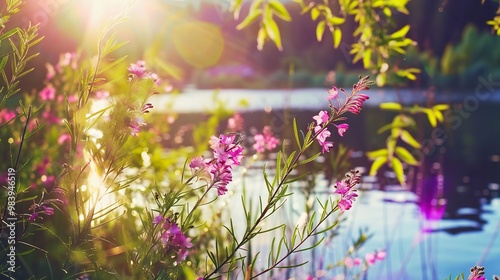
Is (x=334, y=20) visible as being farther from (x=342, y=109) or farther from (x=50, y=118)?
(x=50, y=118)

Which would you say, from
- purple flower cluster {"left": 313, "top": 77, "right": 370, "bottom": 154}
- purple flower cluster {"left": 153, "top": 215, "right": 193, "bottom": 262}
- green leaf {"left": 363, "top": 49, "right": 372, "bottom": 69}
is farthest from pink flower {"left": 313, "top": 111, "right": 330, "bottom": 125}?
green leaf {"left": 363, "top": 49, "right": 372, "bottom": 69}

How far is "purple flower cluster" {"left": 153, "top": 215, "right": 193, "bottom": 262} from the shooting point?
5.96 feet

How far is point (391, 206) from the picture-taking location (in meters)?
10.2

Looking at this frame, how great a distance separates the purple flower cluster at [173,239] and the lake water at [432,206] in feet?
1.79

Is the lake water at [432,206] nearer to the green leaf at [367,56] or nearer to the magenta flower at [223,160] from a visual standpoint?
the magenta flower at [223,160]

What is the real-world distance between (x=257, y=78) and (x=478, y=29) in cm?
1203

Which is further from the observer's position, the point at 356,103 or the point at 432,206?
the point at 432,206

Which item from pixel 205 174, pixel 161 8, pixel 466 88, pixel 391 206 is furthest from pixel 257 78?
pixel 205 174

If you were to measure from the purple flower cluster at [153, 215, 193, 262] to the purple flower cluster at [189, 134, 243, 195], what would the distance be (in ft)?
0.47

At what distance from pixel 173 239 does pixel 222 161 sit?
24 centimetres

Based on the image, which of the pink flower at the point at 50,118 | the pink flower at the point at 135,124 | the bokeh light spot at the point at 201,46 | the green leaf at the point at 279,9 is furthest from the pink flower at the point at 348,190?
the bokeh light spot at the point at 201,46

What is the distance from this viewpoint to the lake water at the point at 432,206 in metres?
5.45

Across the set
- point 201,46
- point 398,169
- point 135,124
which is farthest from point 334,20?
point 201,46

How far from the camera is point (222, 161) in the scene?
71.5 inches
